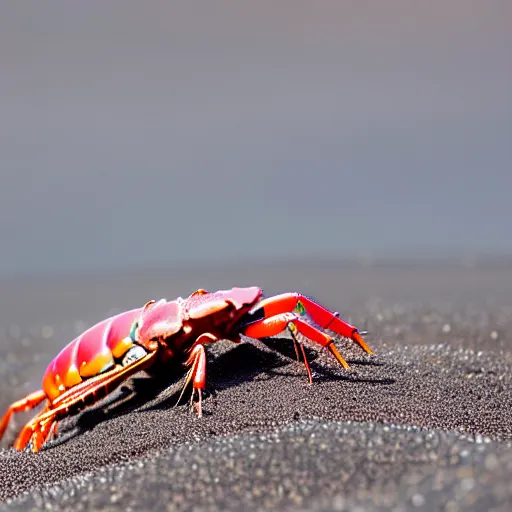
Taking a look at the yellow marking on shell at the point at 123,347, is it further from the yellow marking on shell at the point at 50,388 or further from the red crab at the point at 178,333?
the yellow marking on shell at the point at 50,388

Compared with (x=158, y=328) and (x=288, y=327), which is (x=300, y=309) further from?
(x=158, y=328)

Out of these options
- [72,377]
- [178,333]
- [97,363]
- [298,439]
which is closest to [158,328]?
[178,333]

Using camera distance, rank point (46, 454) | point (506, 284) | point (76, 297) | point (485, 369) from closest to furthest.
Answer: point (46, 454), point (485, 369), point (506, 284), point (76, 297)

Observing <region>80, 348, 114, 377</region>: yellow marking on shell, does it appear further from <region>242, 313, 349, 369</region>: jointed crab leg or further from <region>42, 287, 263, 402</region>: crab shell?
<region>242, 313, 349, 369</region>: jointed crab leg

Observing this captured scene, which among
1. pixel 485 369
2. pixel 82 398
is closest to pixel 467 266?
pixel 485 369

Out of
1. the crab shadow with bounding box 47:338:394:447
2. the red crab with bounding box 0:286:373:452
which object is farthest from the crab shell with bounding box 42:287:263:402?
the crab shadow with bounding box 47:338:394:447

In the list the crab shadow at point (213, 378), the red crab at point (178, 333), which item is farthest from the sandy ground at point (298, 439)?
the red crab at point (178, 333)

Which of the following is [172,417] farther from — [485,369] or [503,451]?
[485,369]
